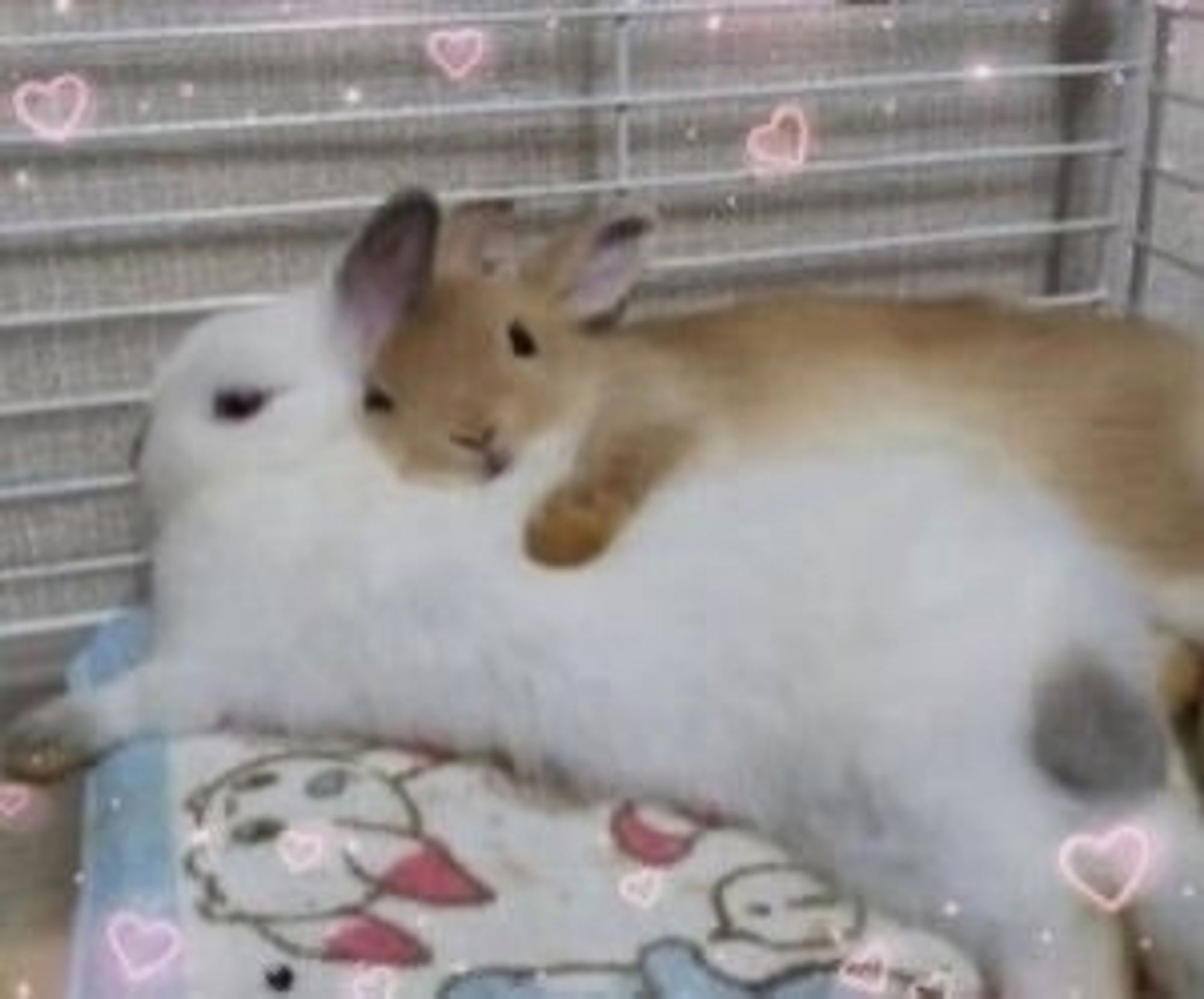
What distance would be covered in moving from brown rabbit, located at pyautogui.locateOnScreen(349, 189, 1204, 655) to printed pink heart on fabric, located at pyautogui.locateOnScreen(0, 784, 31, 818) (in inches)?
11.7

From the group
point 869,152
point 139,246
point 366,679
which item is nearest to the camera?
point 366,679

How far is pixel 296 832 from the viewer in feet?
3.27

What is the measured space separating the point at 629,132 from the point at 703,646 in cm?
55

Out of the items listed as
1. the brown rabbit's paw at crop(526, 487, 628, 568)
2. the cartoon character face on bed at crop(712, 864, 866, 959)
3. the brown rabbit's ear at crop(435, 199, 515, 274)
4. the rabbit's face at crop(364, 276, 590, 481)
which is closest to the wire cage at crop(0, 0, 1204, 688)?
the brown rabbit's ear at crop(435, 199, 515, 274)

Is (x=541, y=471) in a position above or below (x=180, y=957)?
above

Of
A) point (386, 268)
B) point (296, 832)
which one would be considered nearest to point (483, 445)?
point (386, 268)

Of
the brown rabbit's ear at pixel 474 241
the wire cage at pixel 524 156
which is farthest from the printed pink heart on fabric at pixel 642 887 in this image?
the wire cage at pixel 524 156

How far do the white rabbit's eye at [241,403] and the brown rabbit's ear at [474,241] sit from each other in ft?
0.40

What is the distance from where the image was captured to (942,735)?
91cm

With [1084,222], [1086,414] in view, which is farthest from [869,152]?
[1086,414]

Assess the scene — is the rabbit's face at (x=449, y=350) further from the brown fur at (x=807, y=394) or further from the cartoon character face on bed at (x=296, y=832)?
the cartoon character face on bed at (x=296, y=832)

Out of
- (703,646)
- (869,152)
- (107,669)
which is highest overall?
(869,152)

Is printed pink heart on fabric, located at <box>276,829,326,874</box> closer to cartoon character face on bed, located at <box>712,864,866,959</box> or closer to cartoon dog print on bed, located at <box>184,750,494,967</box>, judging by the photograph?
cartoon dog print on bed, located at <box>184,750,494,967</box>

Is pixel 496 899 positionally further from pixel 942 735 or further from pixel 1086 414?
pixel 1086 414
